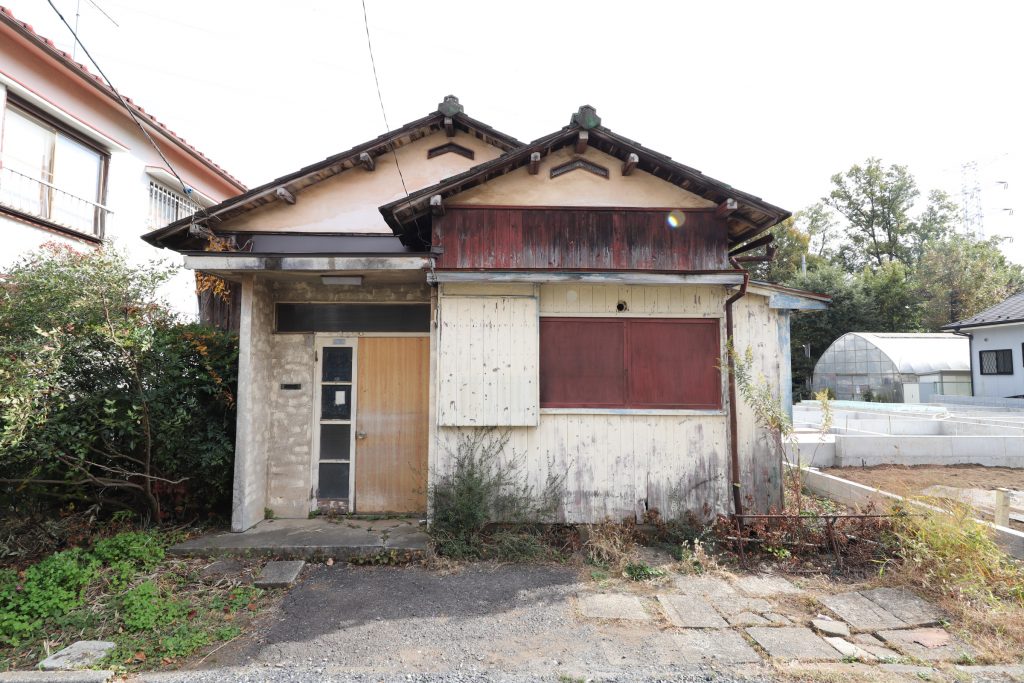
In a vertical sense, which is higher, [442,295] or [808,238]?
[808,238]

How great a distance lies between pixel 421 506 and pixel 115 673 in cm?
356

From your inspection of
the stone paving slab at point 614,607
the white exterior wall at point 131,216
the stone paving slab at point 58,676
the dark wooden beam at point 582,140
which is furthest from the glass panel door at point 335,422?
the dark wooden beam at point 582,140

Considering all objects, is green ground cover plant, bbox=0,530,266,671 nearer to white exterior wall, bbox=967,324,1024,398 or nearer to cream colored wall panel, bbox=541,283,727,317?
cream colored wall panel, bbox=541,283,727,317

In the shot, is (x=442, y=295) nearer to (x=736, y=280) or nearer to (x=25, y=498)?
(x=736, y=280)

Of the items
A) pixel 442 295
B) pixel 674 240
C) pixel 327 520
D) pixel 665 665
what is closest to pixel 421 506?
pixel 327 520

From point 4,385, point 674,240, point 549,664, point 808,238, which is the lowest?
point 549,664

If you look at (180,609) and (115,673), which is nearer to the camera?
(115,673)

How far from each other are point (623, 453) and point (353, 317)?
394 cm

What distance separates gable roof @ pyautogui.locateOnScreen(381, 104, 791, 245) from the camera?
588cm

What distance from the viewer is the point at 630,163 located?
19.6 ft

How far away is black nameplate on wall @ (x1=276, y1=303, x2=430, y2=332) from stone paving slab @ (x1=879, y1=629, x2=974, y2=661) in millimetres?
5641

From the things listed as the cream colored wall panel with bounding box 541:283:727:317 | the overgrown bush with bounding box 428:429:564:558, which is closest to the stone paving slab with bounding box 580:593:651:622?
the overgrown bush with bounding box 428:429:564:558

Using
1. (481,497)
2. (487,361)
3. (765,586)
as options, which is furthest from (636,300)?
(765,586)

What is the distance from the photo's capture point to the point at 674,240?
6254mm
